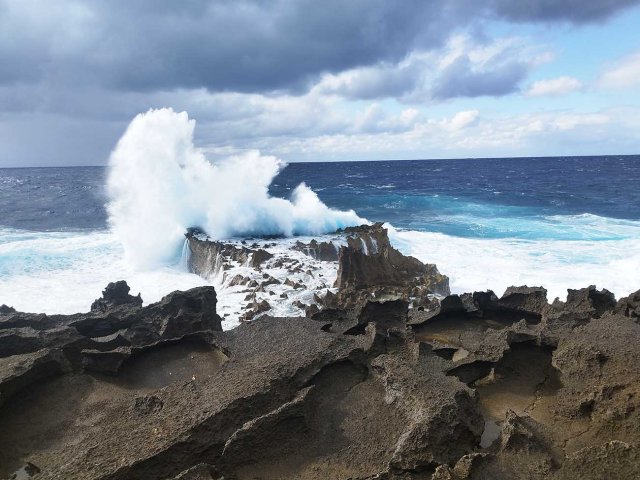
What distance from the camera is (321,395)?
5953mm

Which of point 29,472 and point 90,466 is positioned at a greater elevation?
point 90,466

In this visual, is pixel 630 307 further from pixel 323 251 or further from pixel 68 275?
pixel 68 275

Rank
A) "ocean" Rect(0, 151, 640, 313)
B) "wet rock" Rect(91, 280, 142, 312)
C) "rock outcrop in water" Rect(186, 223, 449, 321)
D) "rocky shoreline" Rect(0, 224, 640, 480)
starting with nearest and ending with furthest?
"rocky shoreline" Rect(0, 224, 640, 480) < "wet rock" Rect(91, 280, 142, 312) < "rock outcrop in water" Rect(186, 223, 449, 321) < "ocean" Rect(0, 151, 640, 313)

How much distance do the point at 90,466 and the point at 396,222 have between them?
96.9ft

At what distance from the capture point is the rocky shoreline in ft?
16.0

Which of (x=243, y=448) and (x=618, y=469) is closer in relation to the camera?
(x=618, y=469)

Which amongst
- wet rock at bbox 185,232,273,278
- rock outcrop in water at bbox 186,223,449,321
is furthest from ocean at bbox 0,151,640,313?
rock outcrop in water at bbox 186,223,449,321

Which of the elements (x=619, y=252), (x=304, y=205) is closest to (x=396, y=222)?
(x=304, y=205)

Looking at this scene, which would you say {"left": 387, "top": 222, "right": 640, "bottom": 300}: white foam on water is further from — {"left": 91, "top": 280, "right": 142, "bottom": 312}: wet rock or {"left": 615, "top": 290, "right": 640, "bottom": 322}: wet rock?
{"left": 91, "top": 280, "right": 142, "bottom": 312}: wet rock

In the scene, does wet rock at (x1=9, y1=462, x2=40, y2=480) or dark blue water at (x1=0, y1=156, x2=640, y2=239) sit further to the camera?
dark blue water at (x1=0, y1=156, x2=640, y2=239)

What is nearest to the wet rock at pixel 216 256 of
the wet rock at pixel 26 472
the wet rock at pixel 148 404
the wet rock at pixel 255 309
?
the wet rock at pixel 255 309

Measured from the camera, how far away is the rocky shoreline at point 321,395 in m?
4.88

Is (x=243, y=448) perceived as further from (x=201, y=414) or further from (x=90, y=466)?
(x=90, y=466)

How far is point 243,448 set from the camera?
5.00 m
